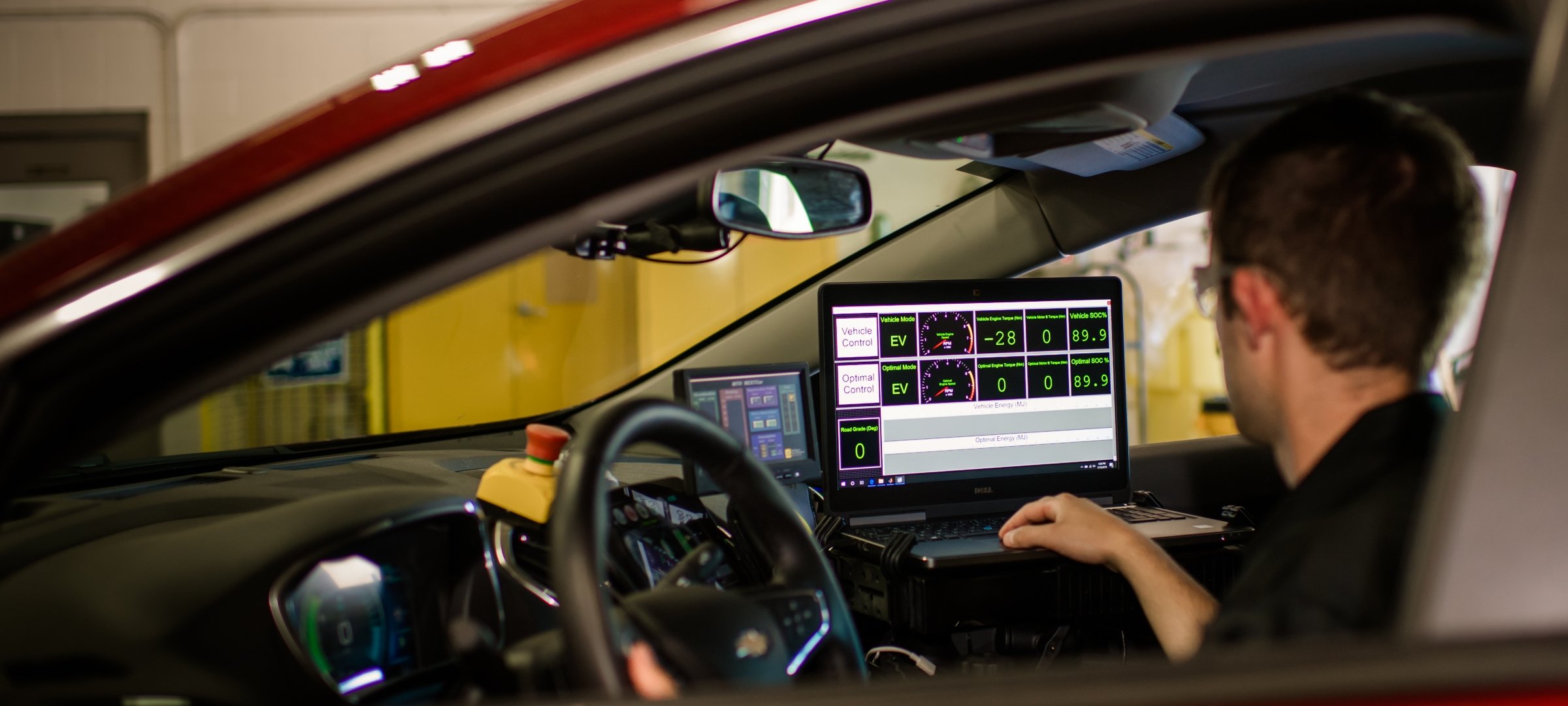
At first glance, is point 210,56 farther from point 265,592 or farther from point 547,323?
point 265,592

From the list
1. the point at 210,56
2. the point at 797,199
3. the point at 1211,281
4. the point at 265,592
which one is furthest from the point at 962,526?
the point at 210,56

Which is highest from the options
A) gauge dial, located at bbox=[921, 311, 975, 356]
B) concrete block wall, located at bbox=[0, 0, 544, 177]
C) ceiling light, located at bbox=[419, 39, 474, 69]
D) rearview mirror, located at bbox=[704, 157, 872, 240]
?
concrete block wall, located at bbox=[0, 0, 544, 177]

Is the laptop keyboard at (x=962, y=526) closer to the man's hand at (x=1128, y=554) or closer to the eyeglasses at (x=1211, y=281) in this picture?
the man's hand at (x=1128, y=554)

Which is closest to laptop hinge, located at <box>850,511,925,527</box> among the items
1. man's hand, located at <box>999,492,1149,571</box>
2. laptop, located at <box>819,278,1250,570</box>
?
laptop, located at <box>819,278,1250,570</box>

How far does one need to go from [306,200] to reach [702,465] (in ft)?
1.72

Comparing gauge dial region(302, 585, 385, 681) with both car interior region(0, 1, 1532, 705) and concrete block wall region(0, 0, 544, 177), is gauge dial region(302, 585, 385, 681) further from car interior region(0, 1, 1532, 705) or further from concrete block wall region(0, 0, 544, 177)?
concrete block wall region(0, 0, 544, 177)

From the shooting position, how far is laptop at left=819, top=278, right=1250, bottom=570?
1989mm

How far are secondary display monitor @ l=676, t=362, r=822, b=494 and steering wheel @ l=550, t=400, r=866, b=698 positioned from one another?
829 mm

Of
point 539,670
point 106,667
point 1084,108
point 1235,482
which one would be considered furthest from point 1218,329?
point 1235,482

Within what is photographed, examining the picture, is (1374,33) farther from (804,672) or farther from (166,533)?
(166,533)

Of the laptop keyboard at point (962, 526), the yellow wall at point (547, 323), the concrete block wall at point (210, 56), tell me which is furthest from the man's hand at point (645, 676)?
the concrete block wall at point (210, 56)

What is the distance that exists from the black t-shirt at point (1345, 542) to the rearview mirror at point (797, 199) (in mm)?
899

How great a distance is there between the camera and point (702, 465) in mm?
1066

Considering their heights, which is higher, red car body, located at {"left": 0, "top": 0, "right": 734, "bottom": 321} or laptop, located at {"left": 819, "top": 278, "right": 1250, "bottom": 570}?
red car body, located at {"left": 0, "top": 0, "right": 734, "bottom": 321}
